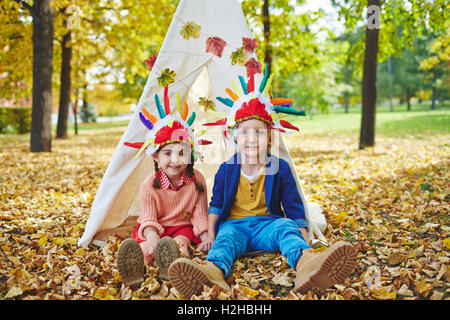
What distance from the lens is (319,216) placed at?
13.0 ft

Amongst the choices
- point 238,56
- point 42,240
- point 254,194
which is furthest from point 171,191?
point 238,56

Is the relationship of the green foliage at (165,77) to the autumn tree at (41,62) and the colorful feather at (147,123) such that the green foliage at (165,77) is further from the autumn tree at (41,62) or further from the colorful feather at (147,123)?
the autumn tree at (41,62)

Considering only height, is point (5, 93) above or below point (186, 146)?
above

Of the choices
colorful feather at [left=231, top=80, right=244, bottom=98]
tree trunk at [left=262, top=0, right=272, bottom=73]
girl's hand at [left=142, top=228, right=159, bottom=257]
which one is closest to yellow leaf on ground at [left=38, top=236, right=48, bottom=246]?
girl's hand at [left=142, top=228, right=159, bottom=257]

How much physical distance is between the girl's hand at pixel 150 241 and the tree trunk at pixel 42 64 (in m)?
7.51

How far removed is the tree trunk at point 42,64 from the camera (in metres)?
9.27

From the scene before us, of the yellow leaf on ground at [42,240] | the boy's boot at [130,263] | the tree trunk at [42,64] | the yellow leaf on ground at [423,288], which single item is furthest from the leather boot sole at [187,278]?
the tree trunk at [42,64]

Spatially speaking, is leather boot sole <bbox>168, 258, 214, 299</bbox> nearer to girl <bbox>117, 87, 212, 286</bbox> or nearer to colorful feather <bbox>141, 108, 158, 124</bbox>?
girl <bbox>117, 87, 212, 286</bbox>

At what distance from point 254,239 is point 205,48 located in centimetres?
214

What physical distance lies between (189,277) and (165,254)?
42cm

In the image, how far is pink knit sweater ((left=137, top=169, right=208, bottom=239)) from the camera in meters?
3.47
